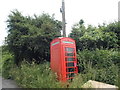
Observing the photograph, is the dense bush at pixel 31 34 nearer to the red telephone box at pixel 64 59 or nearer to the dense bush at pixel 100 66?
the red telephone box at pixel 64 59

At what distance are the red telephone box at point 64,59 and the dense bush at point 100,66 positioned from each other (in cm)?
38

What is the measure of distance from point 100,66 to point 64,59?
1530mm

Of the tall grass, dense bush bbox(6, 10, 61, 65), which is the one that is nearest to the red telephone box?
the tall grass

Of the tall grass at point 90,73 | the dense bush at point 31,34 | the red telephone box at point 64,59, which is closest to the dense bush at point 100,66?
the tall grass at point 90,73

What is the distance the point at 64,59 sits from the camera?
18.7 ft

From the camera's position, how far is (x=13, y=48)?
9211 millimetres

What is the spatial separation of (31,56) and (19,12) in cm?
335

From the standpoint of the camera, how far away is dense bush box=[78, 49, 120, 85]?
4.94 meters

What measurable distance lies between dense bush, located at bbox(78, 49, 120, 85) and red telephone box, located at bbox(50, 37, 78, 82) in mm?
379

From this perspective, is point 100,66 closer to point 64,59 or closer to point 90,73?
point 90,73

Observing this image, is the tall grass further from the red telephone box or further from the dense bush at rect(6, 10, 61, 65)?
the dense bush at rect(6, 10, 61, 65)

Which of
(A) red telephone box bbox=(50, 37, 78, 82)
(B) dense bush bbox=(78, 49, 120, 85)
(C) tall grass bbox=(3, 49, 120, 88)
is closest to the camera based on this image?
(C) tall grass bbox=(3, 49, 120, 88)

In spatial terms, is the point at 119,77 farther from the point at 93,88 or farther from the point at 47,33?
the point at 47,33

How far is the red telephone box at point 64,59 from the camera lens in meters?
5.61
